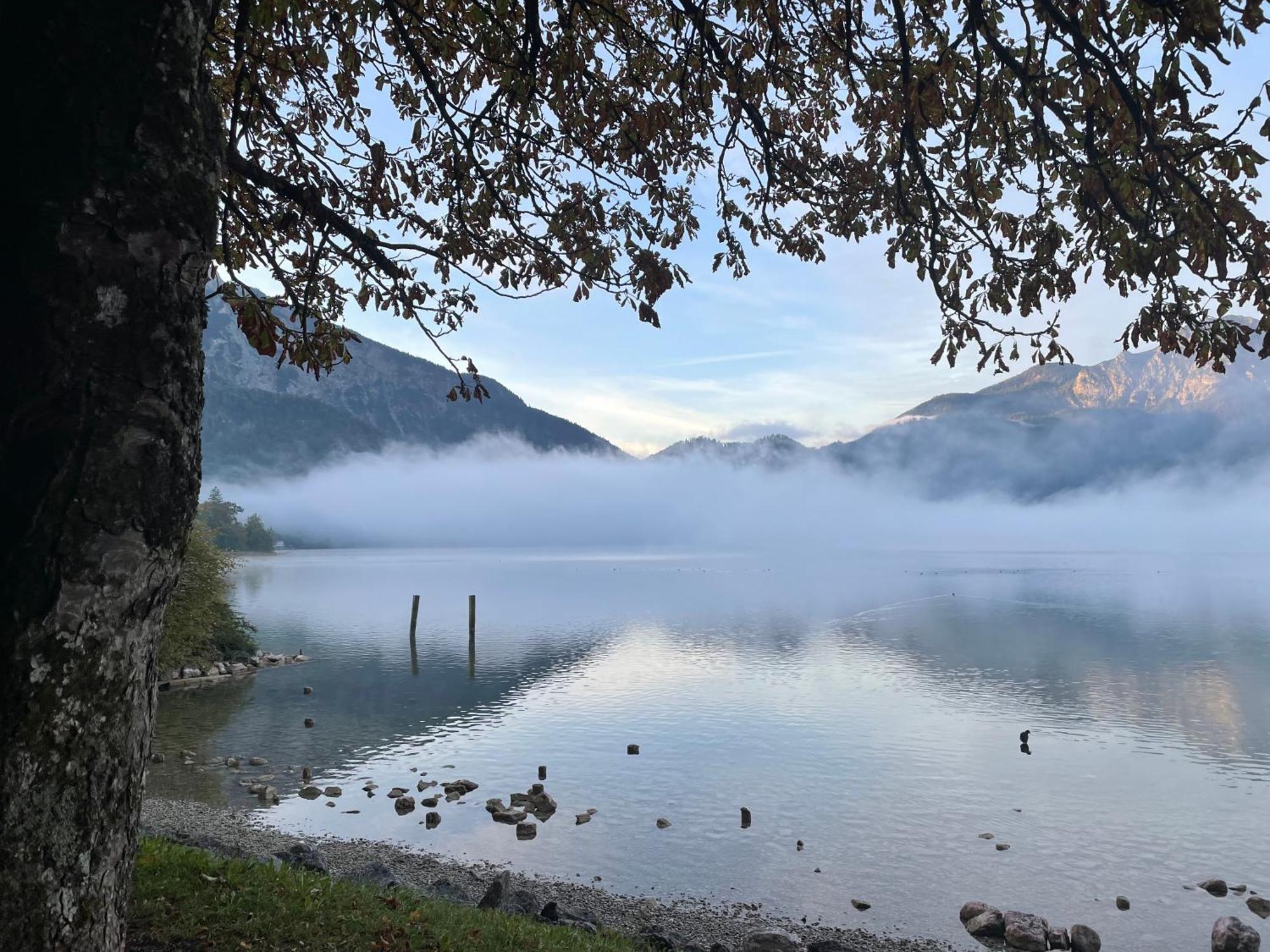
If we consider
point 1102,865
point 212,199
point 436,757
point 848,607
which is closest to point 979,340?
point 212,199

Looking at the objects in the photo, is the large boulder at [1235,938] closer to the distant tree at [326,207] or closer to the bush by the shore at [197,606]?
the distant tree at [326,207]

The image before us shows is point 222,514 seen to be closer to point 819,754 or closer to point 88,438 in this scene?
point 819,754

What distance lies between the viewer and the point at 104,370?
3.52 metres

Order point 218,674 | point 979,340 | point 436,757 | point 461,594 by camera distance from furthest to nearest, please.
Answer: point 461,594 < point 218,674 < point 436,757 < point 979,340

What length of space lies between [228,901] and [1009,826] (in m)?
21.3

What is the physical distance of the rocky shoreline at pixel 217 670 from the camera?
1540 inches

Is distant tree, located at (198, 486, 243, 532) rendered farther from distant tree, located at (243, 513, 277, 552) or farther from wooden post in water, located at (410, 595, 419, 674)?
wooden post in water, located at (410, 595, 419, 674)

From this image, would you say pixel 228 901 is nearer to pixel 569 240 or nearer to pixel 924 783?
pixel 569 240

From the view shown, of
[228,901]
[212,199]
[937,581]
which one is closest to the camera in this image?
[212,199]

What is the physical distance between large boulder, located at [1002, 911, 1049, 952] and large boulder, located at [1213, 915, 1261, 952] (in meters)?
2.93

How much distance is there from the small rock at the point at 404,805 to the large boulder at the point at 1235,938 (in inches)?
731

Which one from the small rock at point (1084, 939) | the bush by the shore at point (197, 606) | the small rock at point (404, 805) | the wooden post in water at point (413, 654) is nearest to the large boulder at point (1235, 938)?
the small rock at point (1084, 939)

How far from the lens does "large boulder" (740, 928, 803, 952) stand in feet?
Result: 46.0

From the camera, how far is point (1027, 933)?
50.7 ft
